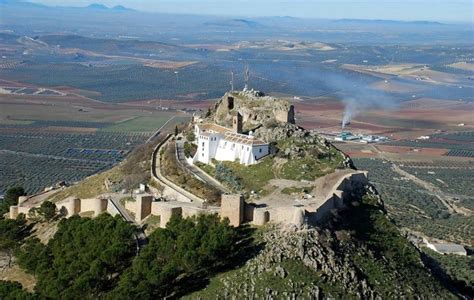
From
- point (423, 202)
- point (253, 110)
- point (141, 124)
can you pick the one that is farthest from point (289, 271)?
point (141, 124)

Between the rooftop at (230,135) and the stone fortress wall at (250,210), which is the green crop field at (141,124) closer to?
the rooftop at (230,135)

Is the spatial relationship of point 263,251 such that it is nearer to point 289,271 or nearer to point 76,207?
point 289,271

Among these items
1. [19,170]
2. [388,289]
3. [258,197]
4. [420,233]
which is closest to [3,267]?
[258,197]

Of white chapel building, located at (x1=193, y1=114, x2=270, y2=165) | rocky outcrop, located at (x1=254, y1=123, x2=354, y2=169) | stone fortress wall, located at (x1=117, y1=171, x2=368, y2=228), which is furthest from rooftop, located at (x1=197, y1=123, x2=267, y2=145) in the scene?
stone fortress wall, located at (x1=117, y1=171, x2=368, y2=228)

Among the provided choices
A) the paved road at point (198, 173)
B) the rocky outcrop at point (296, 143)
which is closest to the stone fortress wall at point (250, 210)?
the paved road at point (198, 173)

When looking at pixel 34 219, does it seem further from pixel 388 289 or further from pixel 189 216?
pixel 388 289
